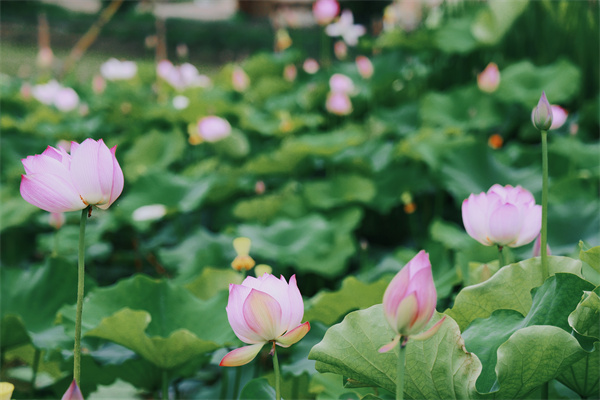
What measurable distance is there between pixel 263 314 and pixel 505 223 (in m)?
0.28

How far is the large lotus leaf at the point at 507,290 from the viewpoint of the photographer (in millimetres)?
613

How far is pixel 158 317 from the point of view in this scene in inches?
36.1

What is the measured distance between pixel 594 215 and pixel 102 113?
2198 mm

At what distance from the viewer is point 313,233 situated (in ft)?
4.76

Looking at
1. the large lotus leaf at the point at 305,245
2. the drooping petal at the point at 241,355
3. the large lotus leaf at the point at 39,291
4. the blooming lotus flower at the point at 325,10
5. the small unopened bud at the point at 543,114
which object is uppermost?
the blooming lotus flower at the point at 325,10

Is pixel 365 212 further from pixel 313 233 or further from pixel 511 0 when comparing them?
pixel 511 0

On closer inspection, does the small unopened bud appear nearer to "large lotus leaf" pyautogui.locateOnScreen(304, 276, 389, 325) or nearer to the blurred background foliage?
the blurred background foliage

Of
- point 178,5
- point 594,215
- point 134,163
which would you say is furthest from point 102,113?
point 178,5

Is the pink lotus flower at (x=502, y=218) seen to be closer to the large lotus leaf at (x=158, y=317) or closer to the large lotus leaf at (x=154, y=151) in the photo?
the large lotus leaf at (x=158, y=317)

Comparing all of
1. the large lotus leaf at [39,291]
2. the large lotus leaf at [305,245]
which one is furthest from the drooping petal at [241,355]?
the large lotus leaf at [305,245]

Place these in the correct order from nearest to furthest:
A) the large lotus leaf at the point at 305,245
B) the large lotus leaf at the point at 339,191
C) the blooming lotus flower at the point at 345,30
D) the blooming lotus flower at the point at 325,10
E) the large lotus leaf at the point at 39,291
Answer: the large lotus leaf at the point at 39,291, the large lotus leaf at the point at 305,245, the large lotus leaf at the point at 339,191, the blooming lotus flower at the point at 325,10, the blooming lotus flower at the point at 345,30

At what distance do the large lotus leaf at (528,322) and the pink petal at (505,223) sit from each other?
7 centimetres

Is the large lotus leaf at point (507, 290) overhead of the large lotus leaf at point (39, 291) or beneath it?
overhead

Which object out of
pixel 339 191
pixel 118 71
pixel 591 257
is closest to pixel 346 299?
pixel 591 257
